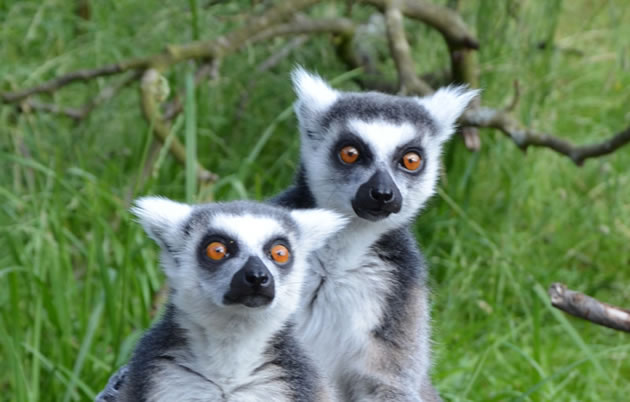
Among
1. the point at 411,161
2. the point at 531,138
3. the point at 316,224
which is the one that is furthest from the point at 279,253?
the point at 531,138

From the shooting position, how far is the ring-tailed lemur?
2998 millimetres

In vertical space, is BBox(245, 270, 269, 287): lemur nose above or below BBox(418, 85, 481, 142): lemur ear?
below

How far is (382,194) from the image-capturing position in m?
2.92

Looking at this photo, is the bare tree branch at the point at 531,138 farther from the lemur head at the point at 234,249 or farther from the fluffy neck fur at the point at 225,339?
the fluffy neck fur at the point at 225,339

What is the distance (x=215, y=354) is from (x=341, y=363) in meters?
0.51

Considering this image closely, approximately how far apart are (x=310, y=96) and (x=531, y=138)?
1712 millimetres

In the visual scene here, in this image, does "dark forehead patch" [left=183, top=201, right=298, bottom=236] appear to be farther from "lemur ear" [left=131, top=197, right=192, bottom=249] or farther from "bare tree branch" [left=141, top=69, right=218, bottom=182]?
"bare tree branch" [left=141, top=69, right=218, bottom=182]

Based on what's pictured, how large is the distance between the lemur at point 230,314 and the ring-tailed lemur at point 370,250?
19 cm

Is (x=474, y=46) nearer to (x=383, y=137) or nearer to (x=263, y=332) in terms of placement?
(x=383, y=137)

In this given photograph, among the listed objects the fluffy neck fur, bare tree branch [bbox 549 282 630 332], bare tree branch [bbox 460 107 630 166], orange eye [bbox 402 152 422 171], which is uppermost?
orange eye [bbox 402 152 422 171]

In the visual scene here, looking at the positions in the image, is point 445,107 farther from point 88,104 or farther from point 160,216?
point 88,104

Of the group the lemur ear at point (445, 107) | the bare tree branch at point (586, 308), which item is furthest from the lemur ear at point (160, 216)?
the bare tree branch at point (586, 308)

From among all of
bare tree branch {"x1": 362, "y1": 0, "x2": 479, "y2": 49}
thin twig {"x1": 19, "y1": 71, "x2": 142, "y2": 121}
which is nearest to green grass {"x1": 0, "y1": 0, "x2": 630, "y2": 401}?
thin twig {"x1": 19, "y1": 71, "x2": 142, "y2": 121}

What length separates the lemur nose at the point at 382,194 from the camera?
291 centimetres
